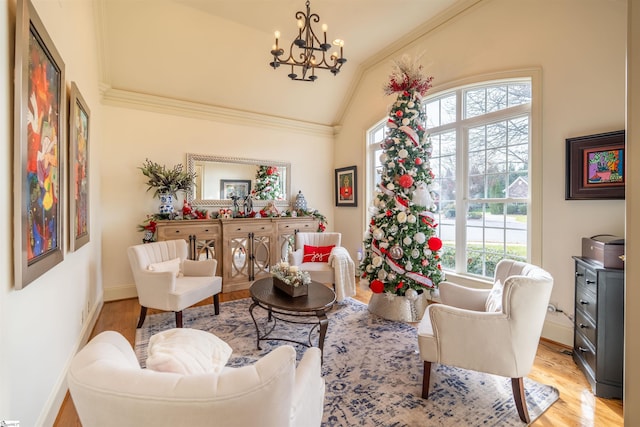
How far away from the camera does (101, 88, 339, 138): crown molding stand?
4.04m

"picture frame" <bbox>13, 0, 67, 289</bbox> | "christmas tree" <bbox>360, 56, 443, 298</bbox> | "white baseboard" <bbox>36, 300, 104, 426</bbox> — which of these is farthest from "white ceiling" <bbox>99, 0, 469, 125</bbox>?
"white baseboard" <bbox>36, 300, 104, 426</bbox>

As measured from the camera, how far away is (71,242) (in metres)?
2.13

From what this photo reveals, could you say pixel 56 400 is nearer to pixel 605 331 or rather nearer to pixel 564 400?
pixel 564 400

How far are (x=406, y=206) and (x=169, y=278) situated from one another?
8.75 feet

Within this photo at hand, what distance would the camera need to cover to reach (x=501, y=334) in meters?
1.82

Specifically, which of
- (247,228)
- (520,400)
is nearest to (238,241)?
(247,228)

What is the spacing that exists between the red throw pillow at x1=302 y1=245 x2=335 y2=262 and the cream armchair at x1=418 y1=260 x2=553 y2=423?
90.0 inches

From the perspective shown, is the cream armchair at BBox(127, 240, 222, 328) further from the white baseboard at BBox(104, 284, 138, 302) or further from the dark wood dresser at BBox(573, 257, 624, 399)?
the dark wood dresser at BBox(573, 257, 624, 399)

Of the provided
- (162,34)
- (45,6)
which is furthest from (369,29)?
(45,6)

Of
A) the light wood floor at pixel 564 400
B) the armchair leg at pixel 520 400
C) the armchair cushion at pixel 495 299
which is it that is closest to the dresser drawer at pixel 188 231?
the light wood floor at pixel 564 400

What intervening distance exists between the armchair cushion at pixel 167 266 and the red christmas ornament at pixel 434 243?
2.80 metres

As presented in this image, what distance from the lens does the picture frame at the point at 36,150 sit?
121 cm

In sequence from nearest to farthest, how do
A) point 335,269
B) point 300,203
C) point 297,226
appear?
point 335,269, point 297,226, point 300,203

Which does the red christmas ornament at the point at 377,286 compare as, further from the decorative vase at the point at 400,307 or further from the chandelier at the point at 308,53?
the chandelier at the point at 308,53
